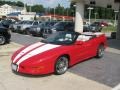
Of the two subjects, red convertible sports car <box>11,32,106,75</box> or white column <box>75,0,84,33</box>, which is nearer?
red convertible sports car <box>11,32,106,75</box>

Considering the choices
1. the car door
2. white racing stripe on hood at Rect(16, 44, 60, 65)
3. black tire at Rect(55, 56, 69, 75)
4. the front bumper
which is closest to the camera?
the front bumper

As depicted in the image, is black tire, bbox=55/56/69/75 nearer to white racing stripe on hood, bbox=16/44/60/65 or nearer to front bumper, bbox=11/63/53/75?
front bumper, bbox=11/63/53/75

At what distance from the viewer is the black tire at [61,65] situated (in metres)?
9.18

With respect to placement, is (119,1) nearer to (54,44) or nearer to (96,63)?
(96,63)

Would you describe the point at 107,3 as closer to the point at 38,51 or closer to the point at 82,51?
the point at 82,51

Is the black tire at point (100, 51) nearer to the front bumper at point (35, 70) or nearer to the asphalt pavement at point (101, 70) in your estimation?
the asphalt pavement at point (101, 70)

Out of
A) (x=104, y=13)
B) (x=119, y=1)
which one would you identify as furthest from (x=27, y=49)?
(x=104, y=13)

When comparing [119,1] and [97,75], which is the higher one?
[119,1]

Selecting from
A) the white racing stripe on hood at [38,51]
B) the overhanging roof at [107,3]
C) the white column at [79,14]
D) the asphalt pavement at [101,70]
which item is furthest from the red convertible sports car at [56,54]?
the white column at [79,14]

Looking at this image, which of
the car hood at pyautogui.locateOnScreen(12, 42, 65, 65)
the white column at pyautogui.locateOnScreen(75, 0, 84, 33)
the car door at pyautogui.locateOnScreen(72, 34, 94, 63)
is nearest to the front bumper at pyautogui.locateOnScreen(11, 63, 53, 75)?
the car hood at pyautogui.locateOnScreen(12, 42, 65, 65)

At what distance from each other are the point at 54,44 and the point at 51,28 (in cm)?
1569

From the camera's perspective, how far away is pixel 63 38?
34.1 ft

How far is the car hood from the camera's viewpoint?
8891mm

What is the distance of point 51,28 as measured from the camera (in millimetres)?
25562
